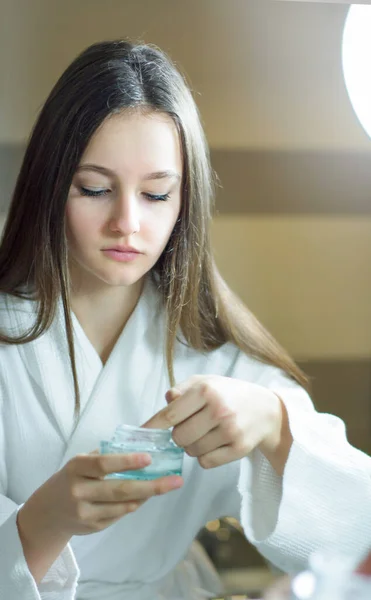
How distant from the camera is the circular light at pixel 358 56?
0.77 m

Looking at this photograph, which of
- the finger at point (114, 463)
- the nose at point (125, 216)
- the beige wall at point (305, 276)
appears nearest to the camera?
the finger at point (114, 463)

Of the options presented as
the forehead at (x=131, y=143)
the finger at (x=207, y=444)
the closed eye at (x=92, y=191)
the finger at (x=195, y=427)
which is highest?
the forehead at (x=131, y=143)

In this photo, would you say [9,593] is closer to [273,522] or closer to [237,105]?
[273,522]

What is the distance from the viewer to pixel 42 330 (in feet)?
2.26

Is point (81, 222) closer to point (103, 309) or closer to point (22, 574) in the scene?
point (103, 309)

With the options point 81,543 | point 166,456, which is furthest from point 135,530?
point 166,456

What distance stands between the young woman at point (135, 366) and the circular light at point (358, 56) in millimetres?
173

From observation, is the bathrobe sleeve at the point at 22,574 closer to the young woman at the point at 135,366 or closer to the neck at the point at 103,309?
the young woman at the point at 135,366

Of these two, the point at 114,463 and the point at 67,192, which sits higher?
the point at 67,192

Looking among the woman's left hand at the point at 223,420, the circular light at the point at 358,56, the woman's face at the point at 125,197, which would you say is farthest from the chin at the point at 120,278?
the circular light at the point at 358,56

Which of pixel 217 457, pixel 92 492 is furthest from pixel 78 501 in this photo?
pixel 217 457

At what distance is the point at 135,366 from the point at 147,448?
0.15 meters

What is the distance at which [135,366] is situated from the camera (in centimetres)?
71

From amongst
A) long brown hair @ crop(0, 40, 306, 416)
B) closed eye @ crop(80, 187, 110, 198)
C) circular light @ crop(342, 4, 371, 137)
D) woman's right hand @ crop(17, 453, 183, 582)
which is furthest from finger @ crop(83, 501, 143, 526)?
circular light @ crop(342, 4, 371, 137)
